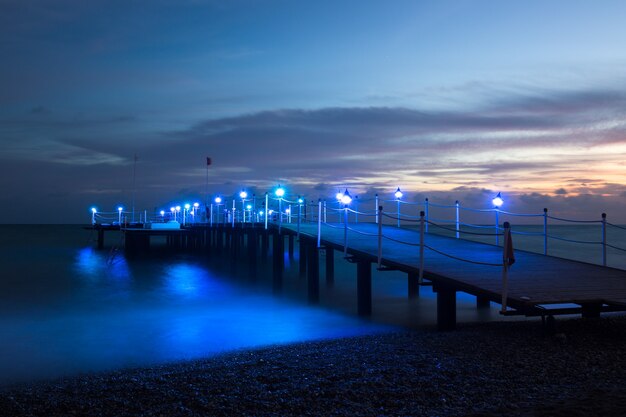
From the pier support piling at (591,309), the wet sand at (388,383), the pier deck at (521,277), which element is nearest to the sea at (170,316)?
the pier deck at (521,277)

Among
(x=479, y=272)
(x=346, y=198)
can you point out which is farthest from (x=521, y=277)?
(x=346, y=198)

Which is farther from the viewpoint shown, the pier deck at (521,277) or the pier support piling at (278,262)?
the pier support piling at (278,262)

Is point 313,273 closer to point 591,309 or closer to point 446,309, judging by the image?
point 446,309

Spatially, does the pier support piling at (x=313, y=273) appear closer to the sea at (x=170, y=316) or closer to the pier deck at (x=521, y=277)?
the sea at (x=170, y=316)

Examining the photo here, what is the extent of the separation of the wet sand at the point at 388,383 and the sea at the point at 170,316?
2684 mm

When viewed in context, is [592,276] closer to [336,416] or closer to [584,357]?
[584,357]

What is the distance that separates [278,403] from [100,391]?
98.3 inches

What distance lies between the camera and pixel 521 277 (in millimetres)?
9297

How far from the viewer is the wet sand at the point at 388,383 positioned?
206 inches

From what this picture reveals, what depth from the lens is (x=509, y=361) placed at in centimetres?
652

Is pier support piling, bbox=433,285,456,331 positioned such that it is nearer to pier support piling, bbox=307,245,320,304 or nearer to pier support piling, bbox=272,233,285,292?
pier support piling, bbox=307,245,320,304

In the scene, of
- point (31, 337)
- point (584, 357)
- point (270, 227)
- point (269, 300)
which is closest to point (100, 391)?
point (584, 357)

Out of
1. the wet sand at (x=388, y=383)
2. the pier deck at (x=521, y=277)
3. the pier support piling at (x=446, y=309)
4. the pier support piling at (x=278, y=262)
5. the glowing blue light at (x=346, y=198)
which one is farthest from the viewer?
the pier support piling at (x=278, y=262)

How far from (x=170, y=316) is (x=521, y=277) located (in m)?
10.4
